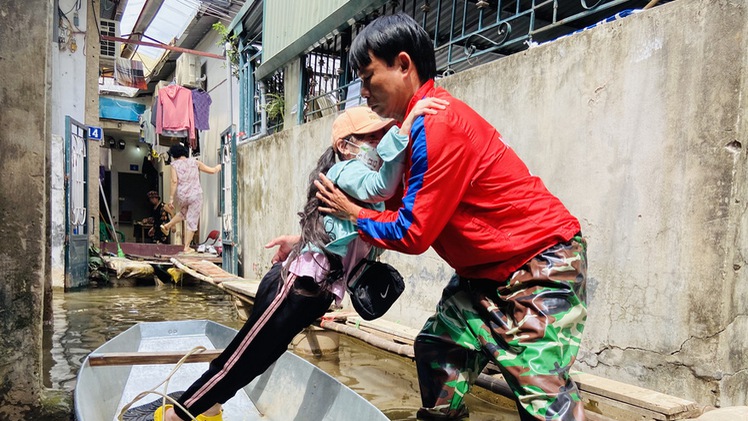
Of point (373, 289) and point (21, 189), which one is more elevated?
point (21, 189)

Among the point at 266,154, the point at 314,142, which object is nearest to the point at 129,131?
the point at 266,154

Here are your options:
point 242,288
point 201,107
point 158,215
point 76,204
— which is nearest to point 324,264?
point 242,288

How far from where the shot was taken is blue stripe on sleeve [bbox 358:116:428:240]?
1568mm

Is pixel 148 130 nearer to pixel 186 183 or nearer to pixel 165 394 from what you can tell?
pixel 186 183

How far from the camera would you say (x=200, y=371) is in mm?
3943

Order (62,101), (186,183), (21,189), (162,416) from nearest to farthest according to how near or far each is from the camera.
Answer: (162,416)
(21,189)
(62,101)
(186,183)

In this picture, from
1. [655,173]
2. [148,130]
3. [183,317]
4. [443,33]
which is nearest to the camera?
[655,173]

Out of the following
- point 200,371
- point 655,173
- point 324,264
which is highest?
point 655,173

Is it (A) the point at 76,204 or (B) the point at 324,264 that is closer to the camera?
(B) the point at 324,264

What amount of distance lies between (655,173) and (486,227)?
162 cm

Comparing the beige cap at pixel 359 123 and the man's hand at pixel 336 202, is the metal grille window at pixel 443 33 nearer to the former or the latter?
the beige cap at pixel 359 123

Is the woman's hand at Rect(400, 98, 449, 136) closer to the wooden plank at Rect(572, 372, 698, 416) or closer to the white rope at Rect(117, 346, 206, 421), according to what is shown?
the white rope at Rect(117, 346, 206, 421)

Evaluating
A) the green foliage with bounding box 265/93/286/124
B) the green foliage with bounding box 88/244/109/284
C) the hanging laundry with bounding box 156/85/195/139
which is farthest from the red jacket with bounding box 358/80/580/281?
the hanging laundry with bounding box 156/85/195/139

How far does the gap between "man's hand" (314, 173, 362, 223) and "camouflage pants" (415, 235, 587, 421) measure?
0.49m
